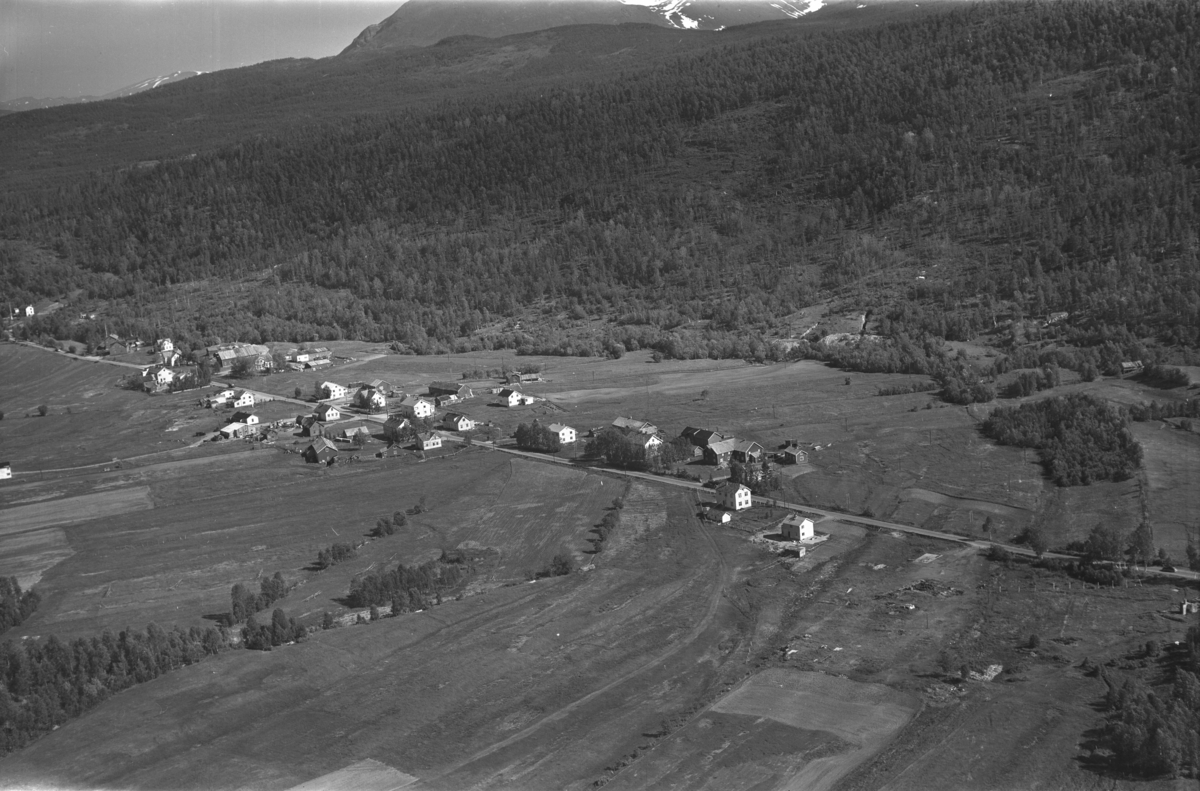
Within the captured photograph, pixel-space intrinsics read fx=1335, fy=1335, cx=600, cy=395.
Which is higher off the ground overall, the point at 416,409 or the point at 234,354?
the point at 234,354

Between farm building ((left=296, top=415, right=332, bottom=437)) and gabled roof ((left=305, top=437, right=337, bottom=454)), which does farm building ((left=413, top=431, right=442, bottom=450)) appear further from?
farm building ((left=296, top=415, right=332, bottom=437))

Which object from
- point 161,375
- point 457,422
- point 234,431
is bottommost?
point 457,422

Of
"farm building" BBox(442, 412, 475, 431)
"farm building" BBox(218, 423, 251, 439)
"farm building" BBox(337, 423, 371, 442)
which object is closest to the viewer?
"farm building" BBox(337, 423, 371, 442)

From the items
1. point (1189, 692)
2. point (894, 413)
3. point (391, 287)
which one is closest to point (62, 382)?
point (391, 287)

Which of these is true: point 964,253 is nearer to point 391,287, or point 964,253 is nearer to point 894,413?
point 894,413

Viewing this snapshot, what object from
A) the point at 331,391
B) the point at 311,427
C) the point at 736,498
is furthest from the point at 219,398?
the point at 736,498

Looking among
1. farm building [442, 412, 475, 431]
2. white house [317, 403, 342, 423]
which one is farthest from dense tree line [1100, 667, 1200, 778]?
white house [317, 403, 342, 423]

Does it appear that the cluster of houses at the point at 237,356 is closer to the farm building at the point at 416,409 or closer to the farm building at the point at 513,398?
the farm building at the point at 416,409

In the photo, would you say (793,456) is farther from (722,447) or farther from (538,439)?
(538,439)
